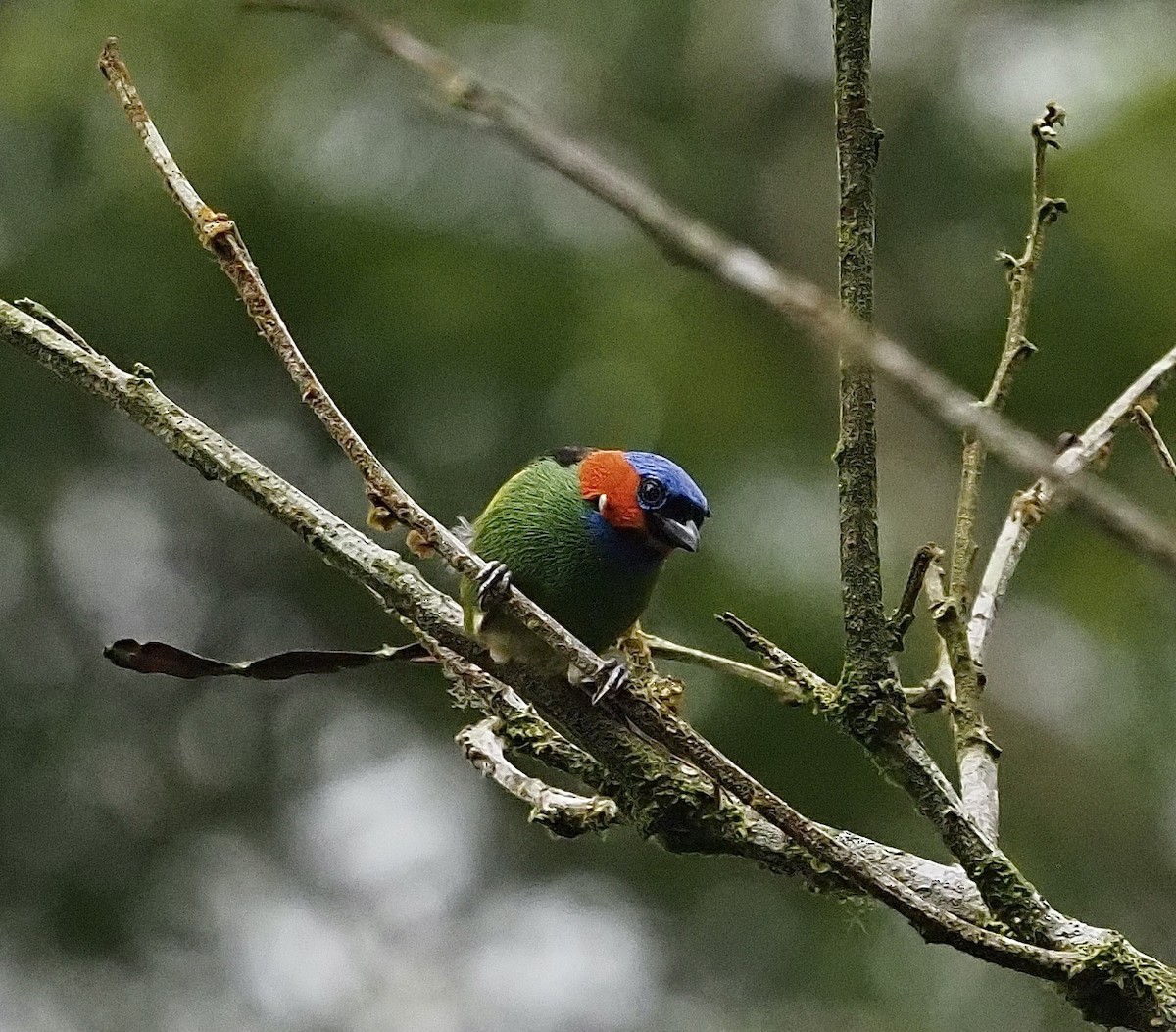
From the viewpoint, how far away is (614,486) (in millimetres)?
2963

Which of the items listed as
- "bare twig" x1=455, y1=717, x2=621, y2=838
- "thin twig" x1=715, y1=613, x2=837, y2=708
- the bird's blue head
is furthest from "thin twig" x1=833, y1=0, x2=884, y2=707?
the bird's blue head

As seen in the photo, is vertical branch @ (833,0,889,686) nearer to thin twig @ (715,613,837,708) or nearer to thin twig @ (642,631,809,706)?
thin twig @ (715,613,837,708)

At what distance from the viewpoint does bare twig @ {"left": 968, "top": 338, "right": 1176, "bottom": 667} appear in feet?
6.98

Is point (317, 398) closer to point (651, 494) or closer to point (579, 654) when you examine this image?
point (579, 654)

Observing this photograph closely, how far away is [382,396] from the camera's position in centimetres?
589

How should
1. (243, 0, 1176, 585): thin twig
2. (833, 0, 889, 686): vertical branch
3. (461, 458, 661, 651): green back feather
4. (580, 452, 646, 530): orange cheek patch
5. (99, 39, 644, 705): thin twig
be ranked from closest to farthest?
1. (243, 0, 1176, 585): thin twig
2. (833, 0, 889, 686): vertical branch
3. (99, 39, 644, 705): thin twig
4. (461, 458, 661, 651): green back feather
5. (580, 452, 646, 530): orange cheek patch

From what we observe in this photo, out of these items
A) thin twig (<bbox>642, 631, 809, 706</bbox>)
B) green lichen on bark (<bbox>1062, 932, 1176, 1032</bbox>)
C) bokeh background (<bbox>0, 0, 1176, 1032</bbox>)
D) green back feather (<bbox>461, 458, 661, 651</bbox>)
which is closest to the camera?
green lichen on bark (<bbox>1062, 932, 1176, 1032</bbox>)

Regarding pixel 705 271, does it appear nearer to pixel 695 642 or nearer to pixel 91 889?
pixel 695 642

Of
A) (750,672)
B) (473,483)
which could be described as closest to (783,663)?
(750,672)

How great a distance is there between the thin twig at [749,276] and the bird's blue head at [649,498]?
6.50ft

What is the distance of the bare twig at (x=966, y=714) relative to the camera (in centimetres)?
195

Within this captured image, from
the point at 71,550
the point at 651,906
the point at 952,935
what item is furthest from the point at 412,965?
the point at 952,935

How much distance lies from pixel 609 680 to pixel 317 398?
477 millimetres

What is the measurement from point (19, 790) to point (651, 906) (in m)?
2.64
